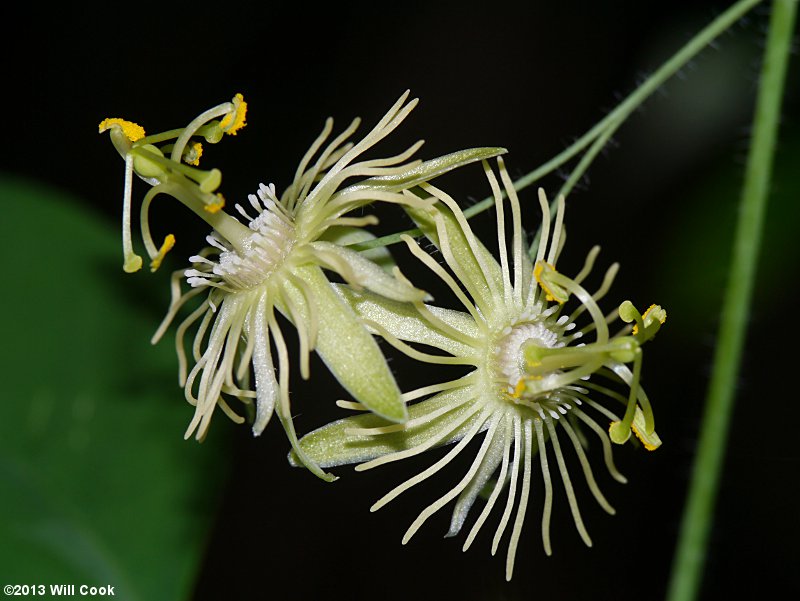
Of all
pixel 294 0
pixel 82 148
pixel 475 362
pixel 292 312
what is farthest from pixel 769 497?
pixel 82 148

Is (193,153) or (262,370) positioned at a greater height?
(193,153)

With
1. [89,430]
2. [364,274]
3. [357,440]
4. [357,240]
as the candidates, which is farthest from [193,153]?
[89,430]

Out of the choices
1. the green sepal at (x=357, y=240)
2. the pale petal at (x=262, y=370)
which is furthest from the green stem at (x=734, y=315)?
the pale petal at (x=262, y=370)

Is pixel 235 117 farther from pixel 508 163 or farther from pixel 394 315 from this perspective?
pixel 508 163

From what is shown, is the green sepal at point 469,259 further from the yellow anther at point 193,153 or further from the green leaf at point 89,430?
the green leaf at point 89,430

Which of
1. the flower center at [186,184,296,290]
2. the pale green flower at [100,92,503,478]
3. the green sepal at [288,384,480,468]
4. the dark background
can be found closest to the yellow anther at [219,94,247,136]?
the pale green flower at [100,92,503,478]

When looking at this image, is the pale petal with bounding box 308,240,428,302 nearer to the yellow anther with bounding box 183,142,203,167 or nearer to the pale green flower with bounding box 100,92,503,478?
the pale green flower with bounding box 100,92,503,478

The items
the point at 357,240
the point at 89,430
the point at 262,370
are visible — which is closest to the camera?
the point at 262,370
